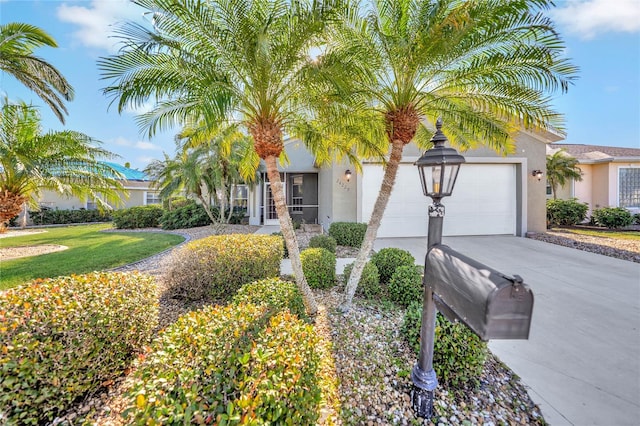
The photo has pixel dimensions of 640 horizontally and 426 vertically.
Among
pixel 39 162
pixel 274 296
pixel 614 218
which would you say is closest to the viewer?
pixel 274 296

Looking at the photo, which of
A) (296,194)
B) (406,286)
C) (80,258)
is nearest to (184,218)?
(296,194)

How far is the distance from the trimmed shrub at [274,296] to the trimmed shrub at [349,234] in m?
5.97

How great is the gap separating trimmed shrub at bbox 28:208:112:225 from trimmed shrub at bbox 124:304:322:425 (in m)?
22.4

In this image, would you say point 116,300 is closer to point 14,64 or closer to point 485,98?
point 485,98

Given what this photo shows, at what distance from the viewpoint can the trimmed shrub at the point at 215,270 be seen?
4.68 meters

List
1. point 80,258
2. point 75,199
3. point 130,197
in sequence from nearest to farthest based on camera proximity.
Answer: point 80,258
point 75,199
point 130,197

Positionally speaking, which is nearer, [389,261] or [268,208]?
[389,261]

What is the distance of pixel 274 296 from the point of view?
3471 millimetres

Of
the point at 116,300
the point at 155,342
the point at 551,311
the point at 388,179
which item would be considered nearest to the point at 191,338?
the point at 155,342

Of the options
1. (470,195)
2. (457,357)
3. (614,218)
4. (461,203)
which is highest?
(470,195)

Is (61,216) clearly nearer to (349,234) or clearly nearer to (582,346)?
(349,234)

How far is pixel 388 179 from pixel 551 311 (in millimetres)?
3856

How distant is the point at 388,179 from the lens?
4340 mm

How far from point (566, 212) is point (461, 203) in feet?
28.5
